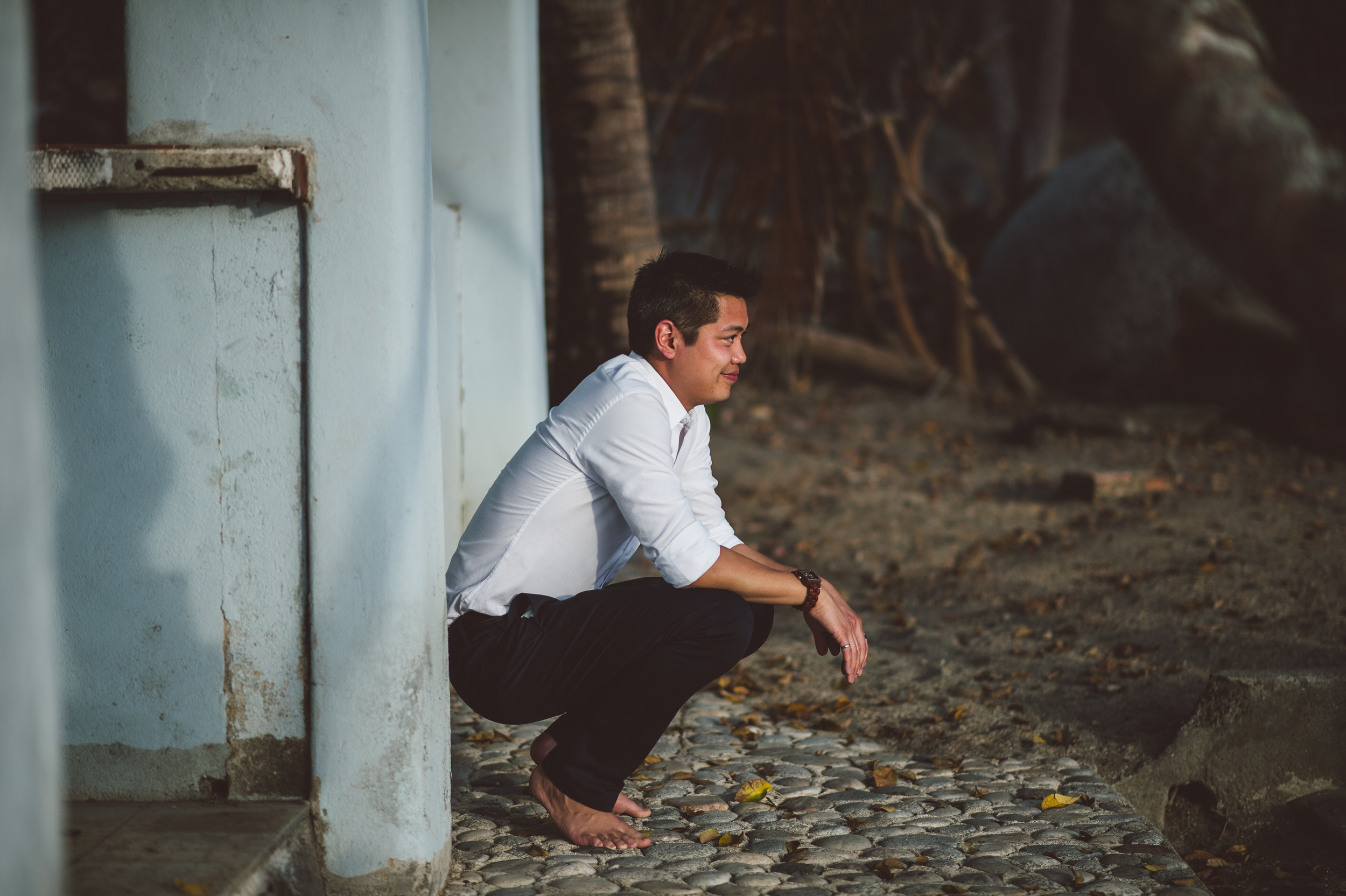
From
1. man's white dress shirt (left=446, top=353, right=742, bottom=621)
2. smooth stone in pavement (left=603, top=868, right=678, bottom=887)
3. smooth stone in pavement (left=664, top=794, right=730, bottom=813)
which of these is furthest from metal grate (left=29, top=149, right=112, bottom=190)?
smooth stone in pavement (left=664, top=794, right=730, bottom=813)

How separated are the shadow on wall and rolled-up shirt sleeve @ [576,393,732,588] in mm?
931

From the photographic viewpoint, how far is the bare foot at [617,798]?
3205 mm

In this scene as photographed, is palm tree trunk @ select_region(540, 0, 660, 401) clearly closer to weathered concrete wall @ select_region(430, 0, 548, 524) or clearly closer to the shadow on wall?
weathered concrete wall @ select_region(430, 0, 548, 524)

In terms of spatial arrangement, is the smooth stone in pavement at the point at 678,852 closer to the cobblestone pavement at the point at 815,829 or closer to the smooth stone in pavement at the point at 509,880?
the cobblestone pavement at the point at 815,829

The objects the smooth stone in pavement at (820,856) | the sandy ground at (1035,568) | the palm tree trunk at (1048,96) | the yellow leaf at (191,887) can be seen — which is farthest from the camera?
the palm tree trunk at (1048,96)

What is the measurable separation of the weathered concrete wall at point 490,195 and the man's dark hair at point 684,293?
2.18m

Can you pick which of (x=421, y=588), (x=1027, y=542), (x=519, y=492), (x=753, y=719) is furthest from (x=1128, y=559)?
(x=421, y=588)

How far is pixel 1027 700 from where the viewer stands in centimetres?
436

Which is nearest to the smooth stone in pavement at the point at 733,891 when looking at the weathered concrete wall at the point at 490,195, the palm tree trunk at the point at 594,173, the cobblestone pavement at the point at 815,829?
the cobblestone pavement at the point at 815,829

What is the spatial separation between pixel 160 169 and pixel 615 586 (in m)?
1.48

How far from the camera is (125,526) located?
2627 mm

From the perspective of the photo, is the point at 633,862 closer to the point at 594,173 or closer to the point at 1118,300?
A: the point at 594,173

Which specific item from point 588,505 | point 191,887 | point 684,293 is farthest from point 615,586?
point 191,887

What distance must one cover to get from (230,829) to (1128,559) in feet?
16.3
